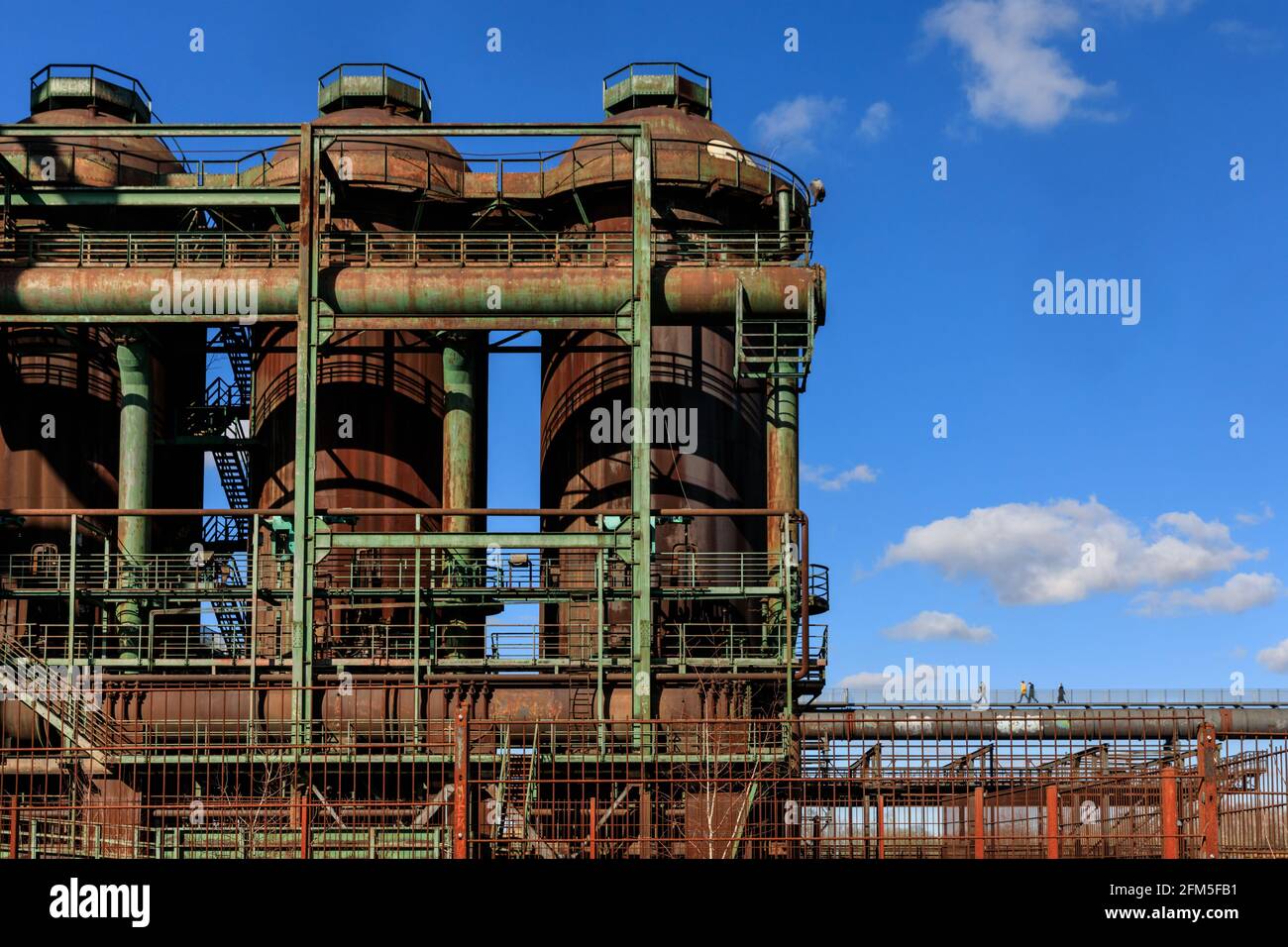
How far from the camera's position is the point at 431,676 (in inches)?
1251

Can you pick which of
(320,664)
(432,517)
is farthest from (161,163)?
(320,664)

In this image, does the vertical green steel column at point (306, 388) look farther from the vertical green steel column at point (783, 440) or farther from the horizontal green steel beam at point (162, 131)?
the vertical green steel column at point (783, 440)

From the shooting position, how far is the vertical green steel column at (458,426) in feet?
117

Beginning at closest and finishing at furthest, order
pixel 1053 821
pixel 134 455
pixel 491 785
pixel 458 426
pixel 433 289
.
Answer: pixel 1053 821 → pixel 491 785 → pixel 433 289 → pixel 134 455 → pixel 458 426

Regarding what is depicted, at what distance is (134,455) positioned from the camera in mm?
35594

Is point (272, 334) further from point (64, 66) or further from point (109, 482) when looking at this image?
point (64, 66)

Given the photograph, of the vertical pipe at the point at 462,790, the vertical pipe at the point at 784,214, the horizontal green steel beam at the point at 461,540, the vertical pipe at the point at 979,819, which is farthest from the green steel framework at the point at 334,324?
the vertical pipe at the point at 462,790

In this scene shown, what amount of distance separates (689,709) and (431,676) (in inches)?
196

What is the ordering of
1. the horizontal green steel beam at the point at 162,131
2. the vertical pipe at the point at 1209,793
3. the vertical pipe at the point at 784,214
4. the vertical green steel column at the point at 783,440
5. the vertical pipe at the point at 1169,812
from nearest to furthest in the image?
the vertical pipe at the point at 1169,812 < the vertical pipe at the point at 1209,793 < the horizontal green steel beam at the point at 162,131 < the vertical green steel column at the point at 783,440 < the vertical pipe at the point at 784,214

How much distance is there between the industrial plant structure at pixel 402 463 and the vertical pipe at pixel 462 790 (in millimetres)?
9655

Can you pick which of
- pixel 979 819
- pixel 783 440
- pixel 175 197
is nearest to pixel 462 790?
pixel 979 819

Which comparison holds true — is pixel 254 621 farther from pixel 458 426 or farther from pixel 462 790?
pixel 462 790

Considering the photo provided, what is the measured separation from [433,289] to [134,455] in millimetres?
7851
